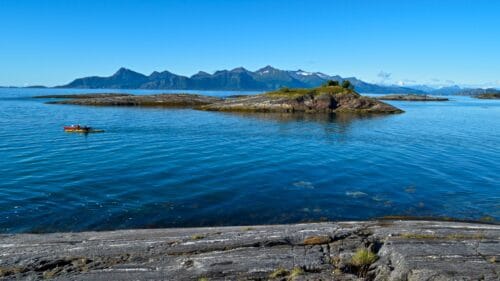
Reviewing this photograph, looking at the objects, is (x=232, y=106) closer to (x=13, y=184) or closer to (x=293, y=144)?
(x=293, y=144)

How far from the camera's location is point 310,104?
121688mm

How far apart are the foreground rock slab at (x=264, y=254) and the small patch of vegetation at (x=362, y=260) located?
0.06 metres

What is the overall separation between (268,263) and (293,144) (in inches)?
1560

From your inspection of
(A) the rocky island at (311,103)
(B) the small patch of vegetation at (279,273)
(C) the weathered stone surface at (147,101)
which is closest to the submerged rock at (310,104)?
(A) the rocky island at (311,103)

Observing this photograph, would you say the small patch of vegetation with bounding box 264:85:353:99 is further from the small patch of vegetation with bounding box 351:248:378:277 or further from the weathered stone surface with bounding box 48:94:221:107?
the small patch of vegetation with bounding box 351:248:378:277

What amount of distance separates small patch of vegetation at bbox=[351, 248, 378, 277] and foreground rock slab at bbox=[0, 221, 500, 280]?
0.06m

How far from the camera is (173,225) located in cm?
2267

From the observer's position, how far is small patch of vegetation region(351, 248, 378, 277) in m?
14.2

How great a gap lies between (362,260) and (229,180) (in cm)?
1900

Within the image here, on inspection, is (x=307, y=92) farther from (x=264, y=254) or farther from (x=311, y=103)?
(x=264, y=254)

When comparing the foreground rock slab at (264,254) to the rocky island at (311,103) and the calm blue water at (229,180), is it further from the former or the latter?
the rocky island at (311,103)

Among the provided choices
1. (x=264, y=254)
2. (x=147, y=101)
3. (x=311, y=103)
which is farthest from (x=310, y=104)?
(x=264, y=254)

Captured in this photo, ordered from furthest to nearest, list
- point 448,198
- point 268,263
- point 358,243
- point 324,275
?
1. point 448,198
2. point 358,243
3. point 268,263
4. point 324,275

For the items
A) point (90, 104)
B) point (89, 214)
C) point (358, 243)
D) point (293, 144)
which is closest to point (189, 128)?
point (293, 144)
